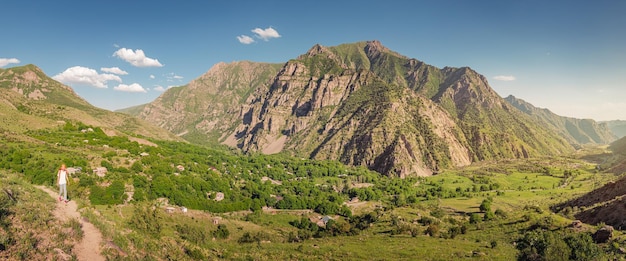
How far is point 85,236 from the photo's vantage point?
24719mm

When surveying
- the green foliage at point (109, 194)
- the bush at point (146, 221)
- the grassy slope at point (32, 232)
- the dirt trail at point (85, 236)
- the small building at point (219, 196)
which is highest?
the grassy slope at point (32, 232)

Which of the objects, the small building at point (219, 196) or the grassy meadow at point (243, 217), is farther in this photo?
the small building at point (219, 196)

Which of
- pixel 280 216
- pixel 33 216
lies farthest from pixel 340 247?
pixel 280 216

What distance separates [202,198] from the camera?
110 m

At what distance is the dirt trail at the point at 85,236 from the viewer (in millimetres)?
22225

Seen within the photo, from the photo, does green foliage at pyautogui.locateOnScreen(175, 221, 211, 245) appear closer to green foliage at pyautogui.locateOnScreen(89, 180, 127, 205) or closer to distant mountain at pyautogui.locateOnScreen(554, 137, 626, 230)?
green foliage at pyautogui.locateOnScreen(89, 180, 127, 205)

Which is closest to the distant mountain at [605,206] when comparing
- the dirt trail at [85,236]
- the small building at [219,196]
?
the dirt trail at [85,236]

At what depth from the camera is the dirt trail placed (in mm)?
22225

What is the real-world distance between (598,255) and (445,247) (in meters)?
22.3

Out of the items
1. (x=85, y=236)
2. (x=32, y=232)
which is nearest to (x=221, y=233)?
(x=85, y=236)

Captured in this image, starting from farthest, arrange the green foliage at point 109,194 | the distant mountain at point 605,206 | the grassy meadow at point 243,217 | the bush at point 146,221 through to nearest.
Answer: the green foliage at point 109,194 → the distant mountain at point 605,206 → the bush at point 146,221 → the grassy meadow at point 243,217

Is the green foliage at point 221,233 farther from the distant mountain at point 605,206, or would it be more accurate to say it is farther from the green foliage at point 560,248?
the distant mountain at point 605,206

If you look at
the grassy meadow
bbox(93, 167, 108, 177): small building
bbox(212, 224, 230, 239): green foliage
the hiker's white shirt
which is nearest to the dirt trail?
the grassy meadow

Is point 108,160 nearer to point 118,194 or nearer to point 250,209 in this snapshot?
point 118,194
